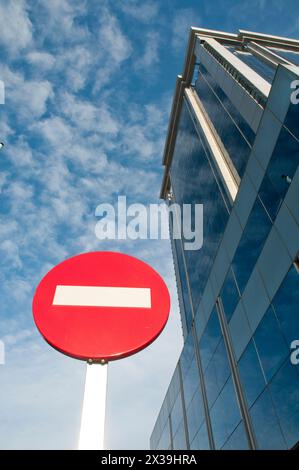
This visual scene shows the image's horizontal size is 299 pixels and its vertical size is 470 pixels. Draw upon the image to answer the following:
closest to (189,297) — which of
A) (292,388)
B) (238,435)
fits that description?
(238,435)

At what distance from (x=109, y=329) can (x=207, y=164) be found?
54.0 feet

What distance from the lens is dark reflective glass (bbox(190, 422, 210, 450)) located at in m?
11.5

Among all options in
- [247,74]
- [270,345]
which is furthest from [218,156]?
[270,345]

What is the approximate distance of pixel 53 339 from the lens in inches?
82.0

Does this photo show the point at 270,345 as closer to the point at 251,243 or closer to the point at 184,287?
the point at 251,243

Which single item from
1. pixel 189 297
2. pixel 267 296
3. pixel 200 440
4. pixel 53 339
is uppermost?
pixel 189 297

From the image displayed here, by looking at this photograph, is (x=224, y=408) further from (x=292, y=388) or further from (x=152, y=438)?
(x=152, y=438)

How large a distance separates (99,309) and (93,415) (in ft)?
2.96

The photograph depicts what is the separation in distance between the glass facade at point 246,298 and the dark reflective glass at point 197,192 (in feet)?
0.38

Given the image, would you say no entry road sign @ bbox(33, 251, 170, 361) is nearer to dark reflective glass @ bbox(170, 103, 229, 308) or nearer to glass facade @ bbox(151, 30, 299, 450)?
glass facade @ bbox(151, 30, 299, 450)
